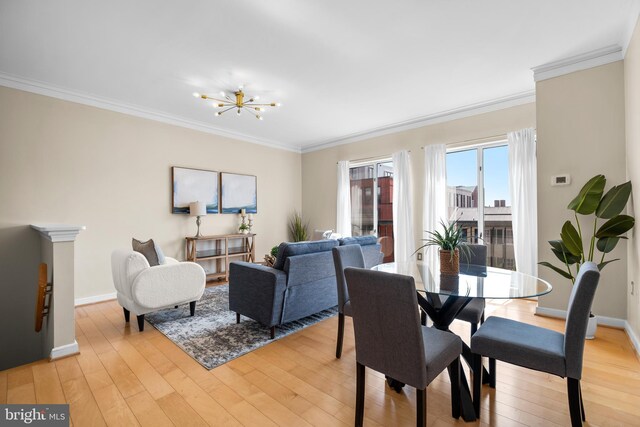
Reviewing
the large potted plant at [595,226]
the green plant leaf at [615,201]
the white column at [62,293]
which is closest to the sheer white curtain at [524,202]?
the large potted plant at [595,226]

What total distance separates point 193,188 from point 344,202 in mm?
2944

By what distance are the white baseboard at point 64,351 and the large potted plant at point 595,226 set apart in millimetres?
4632

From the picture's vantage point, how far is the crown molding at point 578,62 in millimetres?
2996

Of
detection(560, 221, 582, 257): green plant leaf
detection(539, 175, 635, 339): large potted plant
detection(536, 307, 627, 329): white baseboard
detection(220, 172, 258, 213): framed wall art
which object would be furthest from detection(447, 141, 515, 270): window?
detection(220, 172, 258, 213): framed wall art

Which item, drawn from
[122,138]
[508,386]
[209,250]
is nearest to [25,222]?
[122,138]

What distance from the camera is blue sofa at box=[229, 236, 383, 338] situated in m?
2.83

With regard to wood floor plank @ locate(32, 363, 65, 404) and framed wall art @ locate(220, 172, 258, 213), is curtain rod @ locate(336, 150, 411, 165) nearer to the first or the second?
framed wall art @ locate(220, 172, 258, 213)

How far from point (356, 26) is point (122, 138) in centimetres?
375

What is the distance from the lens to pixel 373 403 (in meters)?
1.91

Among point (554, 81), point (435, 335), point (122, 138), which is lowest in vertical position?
point (435, 335)

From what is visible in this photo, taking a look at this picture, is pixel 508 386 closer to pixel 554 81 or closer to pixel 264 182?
pixel 554 81

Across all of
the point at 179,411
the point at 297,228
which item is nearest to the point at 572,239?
the point at 179,411

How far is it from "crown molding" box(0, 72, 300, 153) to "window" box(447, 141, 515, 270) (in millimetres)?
4058

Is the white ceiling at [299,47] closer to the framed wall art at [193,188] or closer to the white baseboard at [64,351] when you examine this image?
the framed wall art at [193,188]
